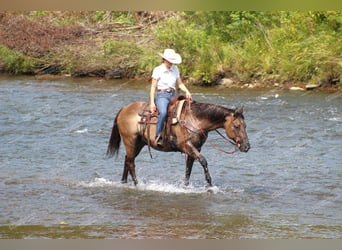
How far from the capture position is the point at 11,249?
122 inches

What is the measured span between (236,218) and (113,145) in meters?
3.83

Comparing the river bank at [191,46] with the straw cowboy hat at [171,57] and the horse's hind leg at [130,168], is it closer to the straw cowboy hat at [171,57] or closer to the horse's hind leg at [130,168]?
the horse's hind leg at [130,168]

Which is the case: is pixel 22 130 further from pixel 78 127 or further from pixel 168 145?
pixel 168 145

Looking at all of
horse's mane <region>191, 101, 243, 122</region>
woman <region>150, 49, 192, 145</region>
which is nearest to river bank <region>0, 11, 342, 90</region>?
horse's mane <region>191, 101, 243, 122</region>

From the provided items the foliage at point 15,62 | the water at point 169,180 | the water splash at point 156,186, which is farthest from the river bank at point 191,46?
the water splash at point 156,186

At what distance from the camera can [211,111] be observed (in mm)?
10547

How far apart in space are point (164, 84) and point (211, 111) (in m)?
0.87

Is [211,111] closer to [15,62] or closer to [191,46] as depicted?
[191,46]

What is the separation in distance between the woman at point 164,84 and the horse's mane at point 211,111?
0.24 m

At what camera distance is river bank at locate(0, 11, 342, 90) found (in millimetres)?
25891

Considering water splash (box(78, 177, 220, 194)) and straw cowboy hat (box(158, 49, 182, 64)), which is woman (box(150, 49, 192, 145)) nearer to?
straw cowboy hat (box(158, 49, 182, 64))

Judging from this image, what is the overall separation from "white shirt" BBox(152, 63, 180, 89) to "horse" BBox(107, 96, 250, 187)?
449 millimetres

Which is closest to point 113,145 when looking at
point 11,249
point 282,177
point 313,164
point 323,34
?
point 282,177

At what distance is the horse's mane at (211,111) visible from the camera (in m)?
10.4
